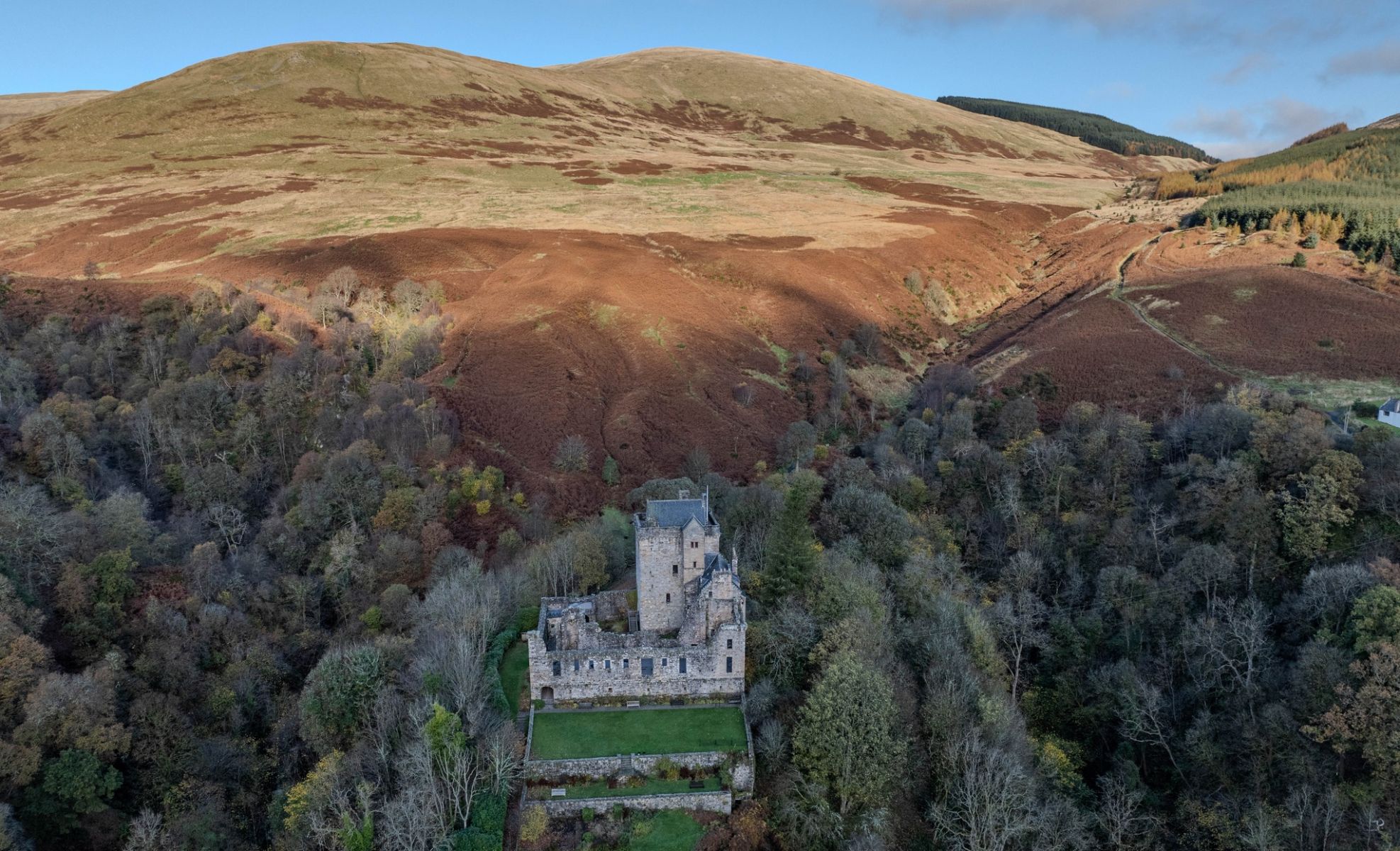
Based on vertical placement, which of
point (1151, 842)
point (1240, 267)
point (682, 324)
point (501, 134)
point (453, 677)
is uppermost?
point (501, 134)

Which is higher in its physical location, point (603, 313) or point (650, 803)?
point (603, 313)

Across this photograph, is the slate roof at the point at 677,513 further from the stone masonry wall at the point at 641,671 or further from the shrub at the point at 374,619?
the shrub at the point at 374,619

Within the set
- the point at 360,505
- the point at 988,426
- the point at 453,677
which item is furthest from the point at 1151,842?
the point at 360,505

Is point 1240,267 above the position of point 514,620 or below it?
above

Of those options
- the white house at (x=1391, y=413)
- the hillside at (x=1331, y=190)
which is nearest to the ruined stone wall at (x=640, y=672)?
the white house at (x=1391, y=413)

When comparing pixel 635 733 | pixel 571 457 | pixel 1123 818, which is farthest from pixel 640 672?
pixel 571 457

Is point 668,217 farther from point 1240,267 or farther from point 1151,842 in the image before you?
point 1151,842

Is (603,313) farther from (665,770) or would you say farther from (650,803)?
(650,803)
